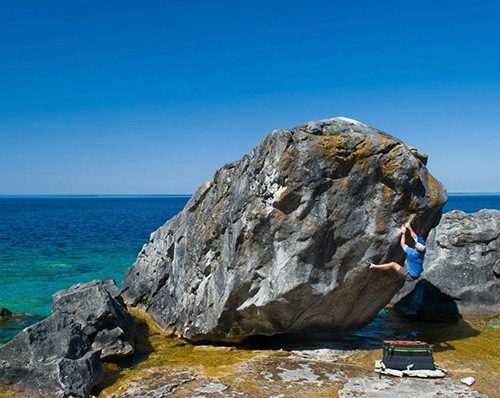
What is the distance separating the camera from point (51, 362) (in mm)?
11859

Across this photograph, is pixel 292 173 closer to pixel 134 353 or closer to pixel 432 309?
pixel 134 353

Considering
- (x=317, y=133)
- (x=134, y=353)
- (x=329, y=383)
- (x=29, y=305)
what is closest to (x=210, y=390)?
(x=329, y=383)

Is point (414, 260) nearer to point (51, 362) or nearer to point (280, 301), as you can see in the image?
point (280, 301)

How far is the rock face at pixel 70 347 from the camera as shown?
37.9 feet

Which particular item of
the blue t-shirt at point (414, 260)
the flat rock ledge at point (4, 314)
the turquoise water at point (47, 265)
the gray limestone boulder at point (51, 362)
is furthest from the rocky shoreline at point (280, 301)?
the flat rock ledge at point (4, 314)

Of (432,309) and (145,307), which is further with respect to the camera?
(432,309)

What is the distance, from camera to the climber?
1350 cm

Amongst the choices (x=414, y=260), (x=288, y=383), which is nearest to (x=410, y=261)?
(x=414, y=260)

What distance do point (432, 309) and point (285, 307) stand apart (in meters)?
9.45

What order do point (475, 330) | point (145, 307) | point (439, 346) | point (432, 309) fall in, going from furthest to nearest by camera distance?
point (432, 309) → point (145, 307) → point (475, 330) → point (439, 346)

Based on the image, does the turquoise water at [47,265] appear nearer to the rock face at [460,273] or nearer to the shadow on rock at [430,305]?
the shadow on rock at [430,305]

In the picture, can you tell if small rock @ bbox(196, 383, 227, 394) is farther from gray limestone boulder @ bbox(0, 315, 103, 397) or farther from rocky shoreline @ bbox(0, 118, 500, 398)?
gray limestone boulder @ bbox(0, 315, 103, 397)

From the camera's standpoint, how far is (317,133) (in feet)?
45.0

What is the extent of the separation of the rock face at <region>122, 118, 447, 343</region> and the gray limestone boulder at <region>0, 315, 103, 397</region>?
4.00 m
